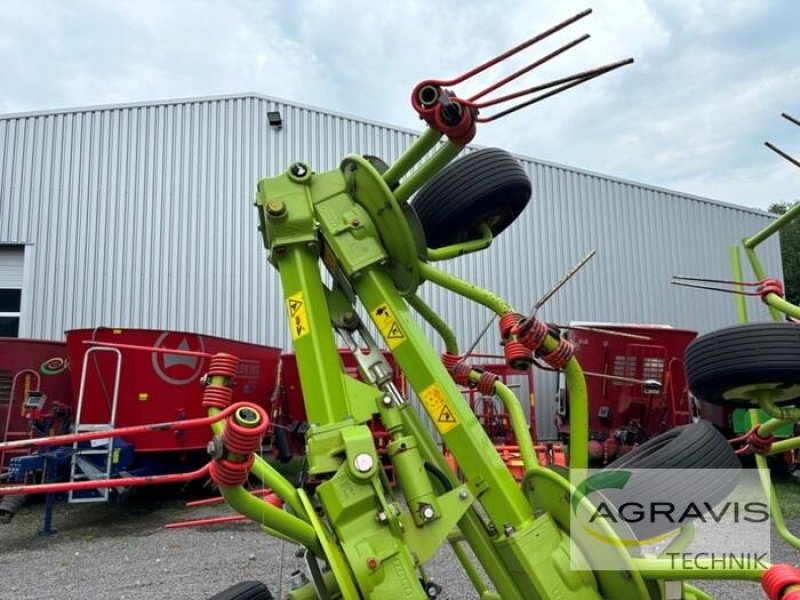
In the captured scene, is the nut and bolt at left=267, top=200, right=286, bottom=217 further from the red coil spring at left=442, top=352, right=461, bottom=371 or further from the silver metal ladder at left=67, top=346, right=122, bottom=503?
the silver metal ladder at left=67, top=346, right=122, bottom=503

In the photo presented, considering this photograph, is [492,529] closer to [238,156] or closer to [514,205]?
[514,205]

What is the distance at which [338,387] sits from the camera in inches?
94.0

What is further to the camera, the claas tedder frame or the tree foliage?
the tree foliage

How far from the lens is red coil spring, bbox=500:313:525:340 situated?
219 cm

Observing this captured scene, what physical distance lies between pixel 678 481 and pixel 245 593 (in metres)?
1.82

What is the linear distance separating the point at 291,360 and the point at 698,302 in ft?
37.0

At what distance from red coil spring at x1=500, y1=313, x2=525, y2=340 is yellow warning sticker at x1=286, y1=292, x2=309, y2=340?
0.79 m

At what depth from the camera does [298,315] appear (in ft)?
8.11

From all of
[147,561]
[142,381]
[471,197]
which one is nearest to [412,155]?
[471,197]

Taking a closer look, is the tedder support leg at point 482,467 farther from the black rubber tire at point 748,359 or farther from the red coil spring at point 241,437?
→ the black rubber tire at point 748,359

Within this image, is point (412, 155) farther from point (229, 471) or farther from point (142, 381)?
point (142, 381)

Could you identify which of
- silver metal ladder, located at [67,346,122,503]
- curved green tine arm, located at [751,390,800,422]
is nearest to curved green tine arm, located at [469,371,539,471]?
curved green tine arm, located at [751,390,800,422]

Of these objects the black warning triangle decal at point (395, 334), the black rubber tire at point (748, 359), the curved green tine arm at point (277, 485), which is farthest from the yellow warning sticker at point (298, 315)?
the black rubber tire at point (748, 359)

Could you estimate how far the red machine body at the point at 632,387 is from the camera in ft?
29.4
